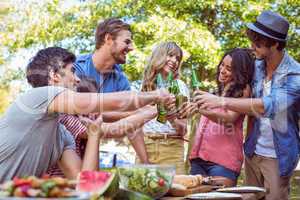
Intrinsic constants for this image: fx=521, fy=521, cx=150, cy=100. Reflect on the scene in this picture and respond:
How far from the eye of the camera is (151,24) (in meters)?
9.28

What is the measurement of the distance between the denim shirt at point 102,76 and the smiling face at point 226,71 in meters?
0.71

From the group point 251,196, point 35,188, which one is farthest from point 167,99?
point 35,188

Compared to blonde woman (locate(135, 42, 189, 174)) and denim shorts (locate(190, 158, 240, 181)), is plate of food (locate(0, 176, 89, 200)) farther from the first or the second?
blonde woman (locate(135, 42, 189, 174))

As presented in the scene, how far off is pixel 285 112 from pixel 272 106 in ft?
0.57

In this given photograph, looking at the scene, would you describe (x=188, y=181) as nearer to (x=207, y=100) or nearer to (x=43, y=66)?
(x=207, y=100)

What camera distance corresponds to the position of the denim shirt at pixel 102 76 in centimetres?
379

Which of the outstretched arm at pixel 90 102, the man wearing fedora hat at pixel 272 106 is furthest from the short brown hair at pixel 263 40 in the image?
the outstretched arm at pixel 90 102

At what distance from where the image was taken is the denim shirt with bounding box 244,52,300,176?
3551mm

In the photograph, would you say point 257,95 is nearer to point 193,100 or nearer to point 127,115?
point 193,100

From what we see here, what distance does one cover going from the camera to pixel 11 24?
443 inches

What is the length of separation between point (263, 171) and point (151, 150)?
841mm

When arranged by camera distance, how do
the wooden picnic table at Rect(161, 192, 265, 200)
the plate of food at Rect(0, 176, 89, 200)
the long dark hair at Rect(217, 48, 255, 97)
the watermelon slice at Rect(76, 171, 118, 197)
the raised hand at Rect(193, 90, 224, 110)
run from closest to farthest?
1. the plate of food at Rect(0, 176, 89, 200)
2. the watermelon slice at Rect(76, 171, 118, 197)
3. the wooden picnic table at Rect(161, 192, 265, 200)
4. the raised hand at Rect(193, 90, 224, 110)
5. the long dark hair at Rect(217, 48, 255, 97)

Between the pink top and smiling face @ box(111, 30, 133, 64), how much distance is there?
2.70 feet

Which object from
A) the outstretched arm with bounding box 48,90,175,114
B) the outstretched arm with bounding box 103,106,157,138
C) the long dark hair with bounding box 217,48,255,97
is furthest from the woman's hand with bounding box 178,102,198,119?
the outstretched arm with bounding box 48,90,175,114
